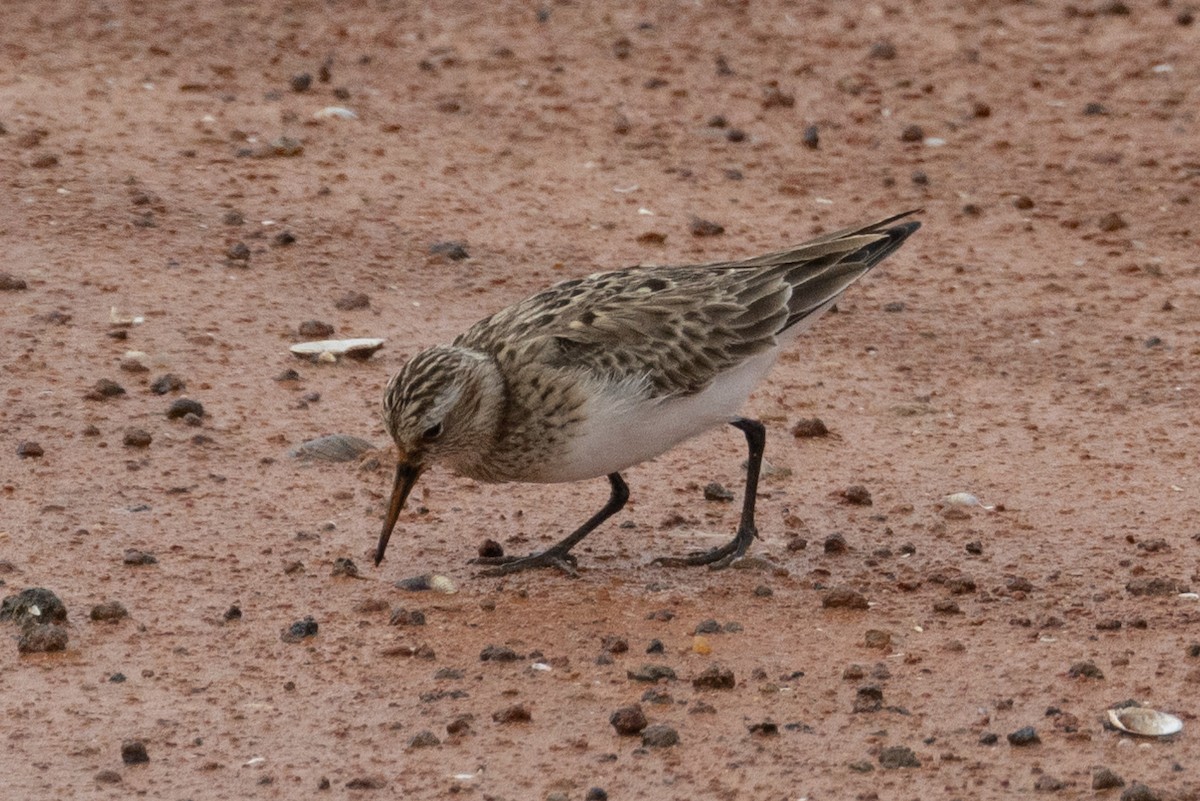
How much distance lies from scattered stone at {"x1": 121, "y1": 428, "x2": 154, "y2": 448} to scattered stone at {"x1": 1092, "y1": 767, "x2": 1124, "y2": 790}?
4.75m

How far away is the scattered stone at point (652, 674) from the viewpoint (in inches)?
258

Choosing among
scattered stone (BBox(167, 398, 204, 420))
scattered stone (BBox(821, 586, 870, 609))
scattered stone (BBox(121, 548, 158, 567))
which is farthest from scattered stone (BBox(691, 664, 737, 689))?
scattered stone (BBox(167, 398, 204, 420))

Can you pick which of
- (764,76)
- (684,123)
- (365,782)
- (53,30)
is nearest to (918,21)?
(764,76)

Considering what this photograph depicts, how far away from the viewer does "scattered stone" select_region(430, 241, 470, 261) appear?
36.4 feet

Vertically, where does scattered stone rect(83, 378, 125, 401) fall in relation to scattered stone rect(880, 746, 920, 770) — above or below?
below

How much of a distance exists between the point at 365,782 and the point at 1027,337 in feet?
18.9

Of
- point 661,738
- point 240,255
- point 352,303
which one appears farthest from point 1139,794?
point 240,255

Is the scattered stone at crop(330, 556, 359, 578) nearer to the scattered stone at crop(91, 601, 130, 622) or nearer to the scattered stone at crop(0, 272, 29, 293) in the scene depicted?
the scattered stone at crop(91, 601, 130, 622)

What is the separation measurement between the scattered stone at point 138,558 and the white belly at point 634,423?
1.60m

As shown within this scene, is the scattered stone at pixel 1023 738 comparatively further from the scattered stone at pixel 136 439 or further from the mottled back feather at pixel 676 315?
the scattered stone at pixel 136 439

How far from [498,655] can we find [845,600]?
1.43 meters

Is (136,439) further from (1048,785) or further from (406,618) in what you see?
(1048,785)

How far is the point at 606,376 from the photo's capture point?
24.2 feet

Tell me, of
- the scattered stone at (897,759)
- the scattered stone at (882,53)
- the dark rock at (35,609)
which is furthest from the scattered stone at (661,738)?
the scattered stone at (882,53)
